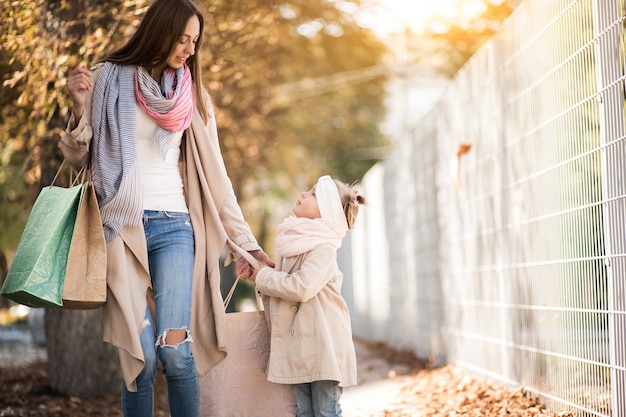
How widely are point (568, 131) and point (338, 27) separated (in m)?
13.6

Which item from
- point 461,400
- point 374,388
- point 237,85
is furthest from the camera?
point 237,85

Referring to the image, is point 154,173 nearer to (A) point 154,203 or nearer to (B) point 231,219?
(A) point 154,203

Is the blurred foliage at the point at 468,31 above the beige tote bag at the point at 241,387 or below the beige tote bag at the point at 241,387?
above

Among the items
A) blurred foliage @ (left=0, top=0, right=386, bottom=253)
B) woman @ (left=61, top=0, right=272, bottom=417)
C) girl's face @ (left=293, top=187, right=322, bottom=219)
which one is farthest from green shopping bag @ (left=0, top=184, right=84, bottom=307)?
blurred foliage @ (left=0, top=0, right=386, bottom=253)

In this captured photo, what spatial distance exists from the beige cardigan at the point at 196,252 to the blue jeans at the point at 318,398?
1.52ft

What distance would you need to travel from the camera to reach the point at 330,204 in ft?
15.5

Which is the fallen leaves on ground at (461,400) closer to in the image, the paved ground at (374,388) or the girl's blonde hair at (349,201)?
the paved ground at (374,388)

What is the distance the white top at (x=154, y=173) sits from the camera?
4219mm

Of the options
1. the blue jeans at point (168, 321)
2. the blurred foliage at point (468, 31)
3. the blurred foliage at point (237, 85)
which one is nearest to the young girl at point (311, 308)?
the blue jeans at point (168, 321)

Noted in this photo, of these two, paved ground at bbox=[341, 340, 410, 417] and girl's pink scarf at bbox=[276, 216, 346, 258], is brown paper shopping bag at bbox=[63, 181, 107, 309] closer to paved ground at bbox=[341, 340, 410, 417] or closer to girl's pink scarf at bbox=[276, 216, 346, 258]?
girl's pink scarf at bbox=[276, 216, 346, 258]

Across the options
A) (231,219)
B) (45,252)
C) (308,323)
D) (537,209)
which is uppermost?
(537,209)

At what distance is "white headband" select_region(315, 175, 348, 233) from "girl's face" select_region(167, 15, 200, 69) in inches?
37.0

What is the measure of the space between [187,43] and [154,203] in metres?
0.73

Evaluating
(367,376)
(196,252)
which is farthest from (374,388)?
(196,252)
